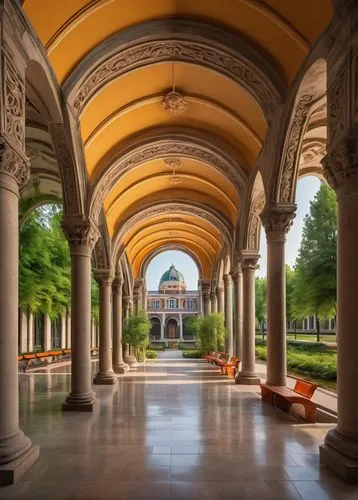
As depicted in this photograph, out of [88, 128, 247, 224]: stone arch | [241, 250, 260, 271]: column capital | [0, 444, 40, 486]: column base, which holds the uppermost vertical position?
[88, 128, 247, 224]: stone arch

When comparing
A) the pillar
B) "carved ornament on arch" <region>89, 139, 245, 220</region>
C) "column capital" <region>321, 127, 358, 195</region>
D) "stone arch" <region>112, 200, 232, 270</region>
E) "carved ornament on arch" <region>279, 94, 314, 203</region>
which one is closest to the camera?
"column capital" <region>321, 127, 358, 195</region>

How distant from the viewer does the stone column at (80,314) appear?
12.8 m

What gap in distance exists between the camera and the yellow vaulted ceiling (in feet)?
27.3

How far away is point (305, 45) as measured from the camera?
895 cm

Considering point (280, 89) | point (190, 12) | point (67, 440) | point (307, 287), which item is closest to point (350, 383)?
point (67, 440)

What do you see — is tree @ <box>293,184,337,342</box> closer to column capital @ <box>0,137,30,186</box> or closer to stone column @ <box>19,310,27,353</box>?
stone column @ <box>19,310,27,353</box>

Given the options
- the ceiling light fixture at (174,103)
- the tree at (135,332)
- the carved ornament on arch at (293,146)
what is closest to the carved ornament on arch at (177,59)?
the carved ornament on arch at (293,146)

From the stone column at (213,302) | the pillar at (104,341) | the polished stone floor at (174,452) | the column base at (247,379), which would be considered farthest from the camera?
the stone column at (213,302)

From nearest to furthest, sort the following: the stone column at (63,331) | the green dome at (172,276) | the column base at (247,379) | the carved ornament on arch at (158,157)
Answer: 1. the carved ornament on arch at (158,157)
2. the column base at (247,379)
3. the stone column at (63,331)
4. the green dome at (172,276)

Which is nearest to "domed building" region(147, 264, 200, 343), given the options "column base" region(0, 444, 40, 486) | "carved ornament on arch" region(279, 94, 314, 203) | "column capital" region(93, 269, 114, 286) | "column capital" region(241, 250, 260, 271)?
"column capital" region(93, 269, 114, 286)

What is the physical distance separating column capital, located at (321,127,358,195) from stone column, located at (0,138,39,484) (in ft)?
15.4

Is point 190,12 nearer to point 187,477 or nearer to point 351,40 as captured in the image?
point 351,40

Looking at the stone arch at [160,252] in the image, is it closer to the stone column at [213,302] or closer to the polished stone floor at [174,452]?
the stone column at [213,302]

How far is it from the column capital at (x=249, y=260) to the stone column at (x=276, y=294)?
4982 mm
